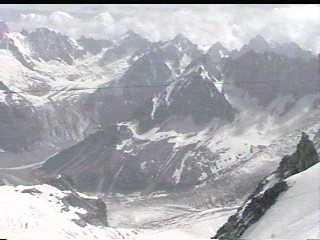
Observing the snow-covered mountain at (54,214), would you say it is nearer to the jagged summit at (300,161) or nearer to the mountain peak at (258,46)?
the jagged summit at (300,161)

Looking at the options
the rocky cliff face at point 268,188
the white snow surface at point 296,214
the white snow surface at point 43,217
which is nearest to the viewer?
the white snow surface at point 296,214

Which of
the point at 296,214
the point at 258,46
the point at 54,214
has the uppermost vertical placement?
the point at 258,46

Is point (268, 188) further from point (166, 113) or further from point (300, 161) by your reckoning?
point (166, 113)

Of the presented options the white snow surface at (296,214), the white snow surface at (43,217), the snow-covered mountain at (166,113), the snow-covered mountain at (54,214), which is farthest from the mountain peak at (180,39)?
the white snow surface at (296,214)

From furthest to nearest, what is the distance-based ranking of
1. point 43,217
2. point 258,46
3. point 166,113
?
point 166,113 < point 258,46 < point 43,217

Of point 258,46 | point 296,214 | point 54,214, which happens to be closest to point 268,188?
point 296,214

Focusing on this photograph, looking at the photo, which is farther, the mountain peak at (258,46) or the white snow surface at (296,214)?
the mountain peak at (258,46)

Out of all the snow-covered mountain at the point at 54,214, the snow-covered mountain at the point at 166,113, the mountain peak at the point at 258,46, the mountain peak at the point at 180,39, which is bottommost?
the snow-covered mountain at the point at 54,214
